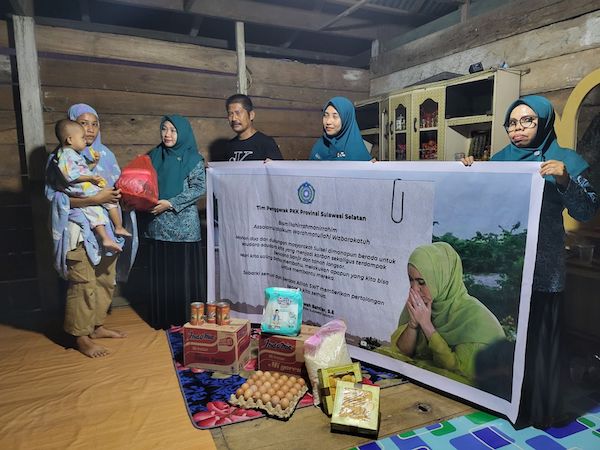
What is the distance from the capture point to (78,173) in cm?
229

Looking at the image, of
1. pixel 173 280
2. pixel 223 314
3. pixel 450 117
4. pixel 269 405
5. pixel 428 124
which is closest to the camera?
pixel 269 405

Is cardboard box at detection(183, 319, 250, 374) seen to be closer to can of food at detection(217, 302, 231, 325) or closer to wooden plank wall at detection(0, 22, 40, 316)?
can of food at detection(217, 302, 231, 325)

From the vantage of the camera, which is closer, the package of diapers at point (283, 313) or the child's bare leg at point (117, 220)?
the package of diapers at point (283, 313)

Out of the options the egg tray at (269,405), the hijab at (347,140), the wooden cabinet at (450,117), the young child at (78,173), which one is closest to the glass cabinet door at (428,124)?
the wooden cabinet at (450,117)

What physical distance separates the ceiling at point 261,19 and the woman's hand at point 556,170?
2070 millimetres

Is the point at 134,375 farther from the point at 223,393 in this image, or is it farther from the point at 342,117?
the point at 342,117

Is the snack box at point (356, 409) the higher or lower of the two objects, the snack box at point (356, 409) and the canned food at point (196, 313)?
the lower

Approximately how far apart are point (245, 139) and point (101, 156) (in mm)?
862

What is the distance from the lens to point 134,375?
2.21m

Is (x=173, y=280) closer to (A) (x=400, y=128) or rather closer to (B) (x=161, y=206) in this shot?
(B) (x=161, y=206)

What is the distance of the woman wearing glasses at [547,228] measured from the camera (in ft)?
5.19

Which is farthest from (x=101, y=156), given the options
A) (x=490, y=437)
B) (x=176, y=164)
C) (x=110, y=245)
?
(x=490, y=437)

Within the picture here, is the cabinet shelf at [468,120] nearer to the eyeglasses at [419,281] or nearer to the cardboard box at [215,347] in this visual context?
the eyeglasses at [419,281]

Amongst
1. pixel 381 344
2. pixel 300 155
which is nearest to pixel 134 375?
pixel 381 344
